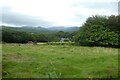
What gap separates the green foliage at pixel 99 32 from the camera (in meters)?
31.7

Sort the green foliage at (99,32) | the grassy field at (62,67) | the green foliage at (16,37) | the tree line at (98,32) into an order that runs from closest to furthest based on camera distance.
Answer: the grassy field at (62,67), the green foliage at (16,37), the tree line at (98,32), the green foliage at (99,32)

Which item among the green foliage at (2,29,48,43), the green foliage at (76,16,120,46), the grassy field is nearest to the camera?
the grassy field

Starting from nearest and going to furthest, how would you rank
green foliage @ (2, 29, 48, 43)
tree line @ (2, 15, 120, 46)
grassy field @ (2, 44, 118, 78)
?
grassy field @ (2, 44, 118, 78), green foliage @ (2, 29, 48, 43), tree line @ (2, 15, 120, 46)

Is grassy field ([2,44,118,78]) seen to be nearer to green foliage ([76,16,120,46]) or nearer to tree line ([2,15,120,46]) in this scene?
tree line ([2,15,120,46])

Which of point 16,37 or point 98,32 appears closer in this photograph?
point 16,37

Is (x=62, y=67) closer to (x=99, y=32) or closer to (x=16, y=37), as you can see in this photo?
(x=16, y=37)

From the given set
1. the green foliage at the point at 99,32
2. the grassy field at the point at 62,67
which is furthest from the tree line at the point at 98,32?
the grassy field at the point at 62,67

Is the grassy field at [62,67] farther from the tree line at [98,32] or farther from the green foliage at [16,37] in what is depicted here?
the tree line at [98,32]

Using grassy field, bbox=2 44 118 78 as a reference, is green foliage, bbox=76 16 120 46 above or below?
above

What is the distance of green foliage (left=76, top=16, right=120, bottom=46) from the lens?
31.7 meters

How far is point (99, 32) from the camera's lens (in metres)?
32.6

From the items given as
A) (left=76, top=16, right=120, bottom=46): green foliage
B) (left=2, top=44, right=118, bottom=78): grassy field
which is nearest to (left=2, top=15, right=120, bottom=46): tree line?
(left=76, top=16, right=120, bottom=46): green foliage

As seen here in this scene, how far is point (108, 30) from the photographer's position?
32562mm

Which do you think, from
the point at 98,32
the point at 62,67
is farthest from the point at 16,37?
the point at 62,67
